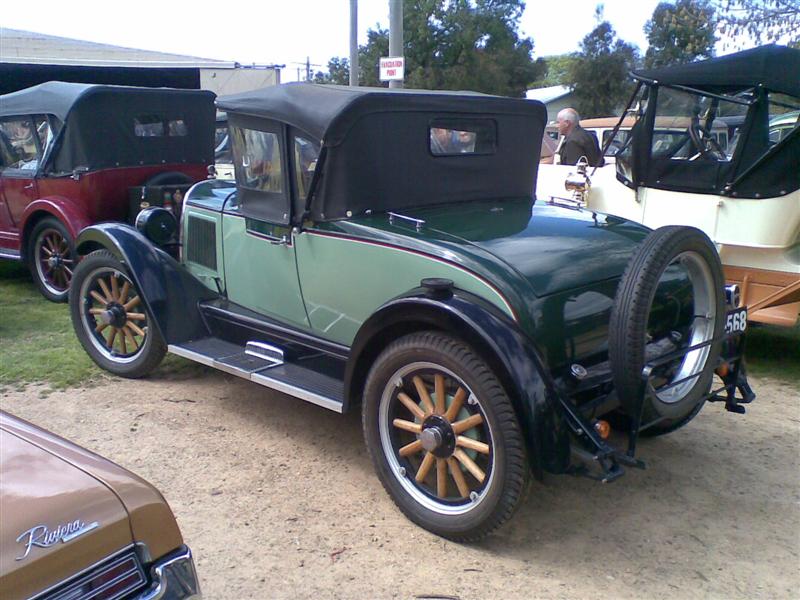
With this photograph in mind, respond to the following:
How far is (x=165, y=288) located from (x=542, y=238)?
240cm

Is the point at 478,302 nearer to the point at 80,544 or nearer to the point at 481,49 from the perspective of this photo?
the point at 80,544

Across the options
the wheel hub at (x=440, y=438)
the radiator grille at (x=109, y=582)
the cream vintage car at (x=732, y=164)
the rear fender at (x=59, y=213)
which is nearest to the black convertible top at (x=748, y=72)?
the cream vintage car at (x=732, y=164)

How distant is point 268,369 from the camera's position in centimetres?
411

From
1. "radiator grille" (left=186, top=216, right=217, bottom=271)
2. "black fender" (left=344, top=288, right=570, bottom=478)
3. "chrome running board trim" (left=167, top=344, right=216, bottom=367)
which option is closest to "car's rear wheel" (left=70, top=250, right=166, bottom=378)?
"chrome running board trim" (left=167, top=344, right=216, bottom=367)

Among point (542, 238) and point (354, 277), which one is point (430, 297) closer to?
point (354, 277)

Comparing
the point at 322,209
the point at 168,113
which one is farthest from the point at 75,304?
the point at 168,113

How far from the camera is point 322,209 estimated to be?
3.99 m

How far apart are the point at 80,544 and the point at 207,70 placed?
13.2 m

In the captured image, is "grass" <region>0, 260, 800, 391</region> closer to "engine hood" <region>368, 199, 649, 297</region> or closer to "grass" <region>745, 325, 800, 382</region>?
"grass" <region>745, 325, 800, 382</region>

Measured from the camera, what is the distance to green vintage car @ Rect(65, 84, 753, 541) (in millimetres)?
3102

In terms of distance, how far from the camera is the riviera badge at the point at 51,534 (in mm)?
1729

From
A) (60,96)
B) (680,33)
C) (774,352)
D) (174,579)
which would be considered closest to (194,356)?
(174,579)

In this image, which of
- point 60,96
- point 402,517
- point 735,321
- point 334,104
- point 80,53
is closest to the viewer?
point 402,517

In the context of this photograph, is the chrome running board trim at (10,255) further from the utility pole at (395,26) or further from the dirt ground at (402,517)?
the utility pole at (395,26)
